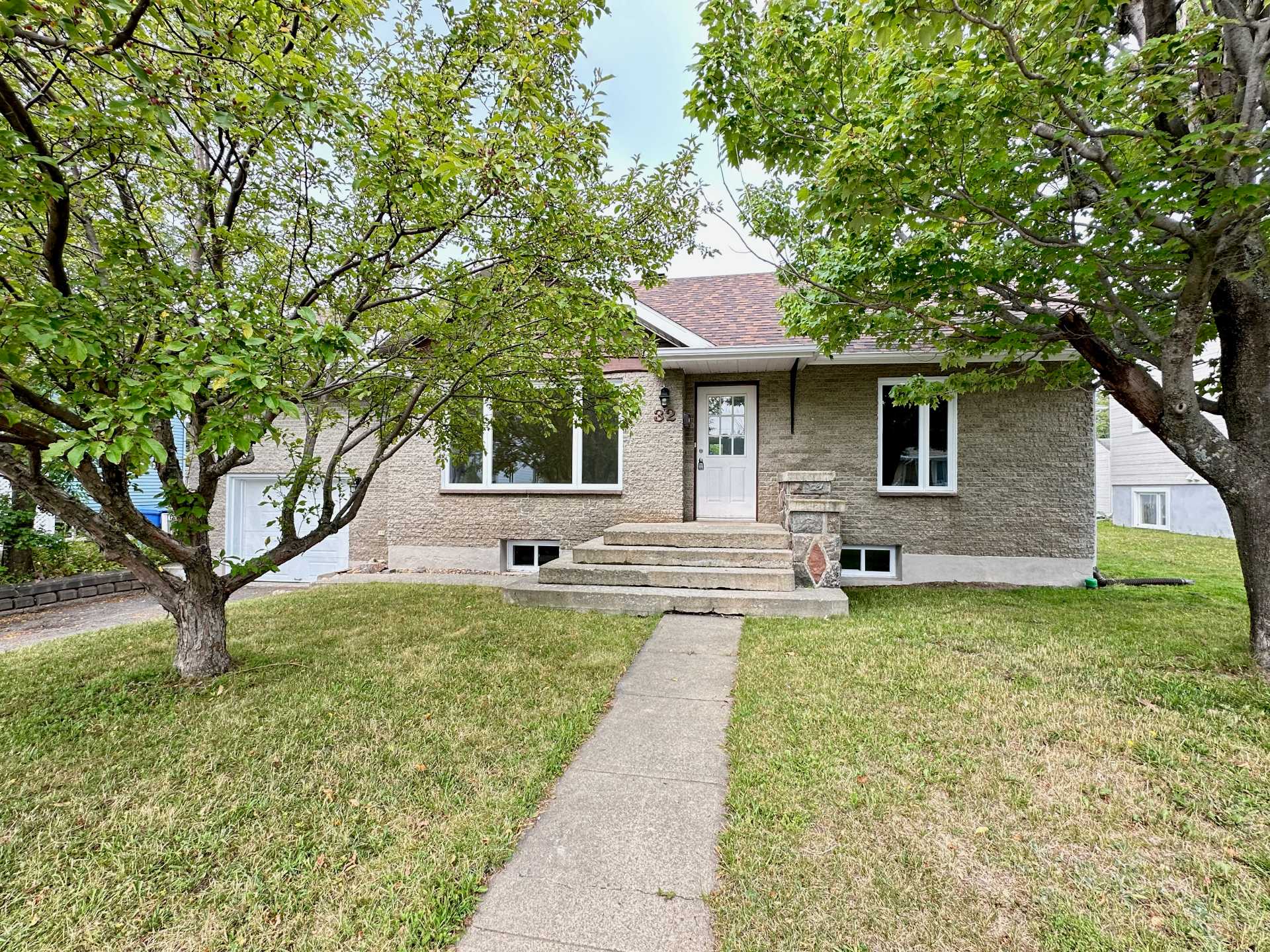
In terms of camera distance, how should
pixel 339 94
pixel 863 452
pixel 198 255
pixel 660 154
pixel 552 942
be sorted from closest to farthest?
pixel 552 942 → pixel 339 94 → pixel 198 255 → pixel 660 154 → pixel 863 452

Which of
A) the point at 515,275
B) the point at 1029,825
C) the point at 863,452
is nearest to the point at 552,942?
the point at 1029,825

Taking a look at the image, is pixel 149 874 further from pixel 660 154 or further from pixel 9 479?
pixel 660 154

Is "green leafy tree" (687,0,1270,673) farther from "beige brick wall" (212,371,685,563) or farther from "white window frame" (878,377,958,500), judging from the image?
"beige brick wall" (212,371,685,563)

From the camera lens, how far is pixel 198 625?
3.80 m

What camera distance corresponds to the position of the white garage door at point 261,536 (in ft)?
31.6

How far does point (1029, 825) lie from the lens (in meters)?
2.25

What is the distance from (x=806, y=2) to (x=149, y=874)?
20.5 feet

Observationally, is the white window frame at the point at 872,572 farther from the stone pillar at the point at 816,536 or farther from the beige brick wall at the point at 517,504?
the beige brick wall at the point at 517,504

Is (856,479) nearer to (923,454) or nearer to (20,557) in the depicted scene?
(923,454)

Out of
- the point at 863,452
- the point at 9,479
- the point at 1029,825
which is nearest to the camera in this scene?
the point at 1029,825

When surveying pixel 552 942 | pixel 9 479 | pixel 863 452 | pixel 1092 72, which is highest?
pixel 1092 72

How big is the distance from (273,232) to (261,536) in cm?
744

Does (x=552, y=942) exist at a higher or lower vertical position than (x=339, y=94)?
lower

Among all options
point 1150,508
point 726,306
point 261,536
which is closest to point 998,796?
point 726,306
